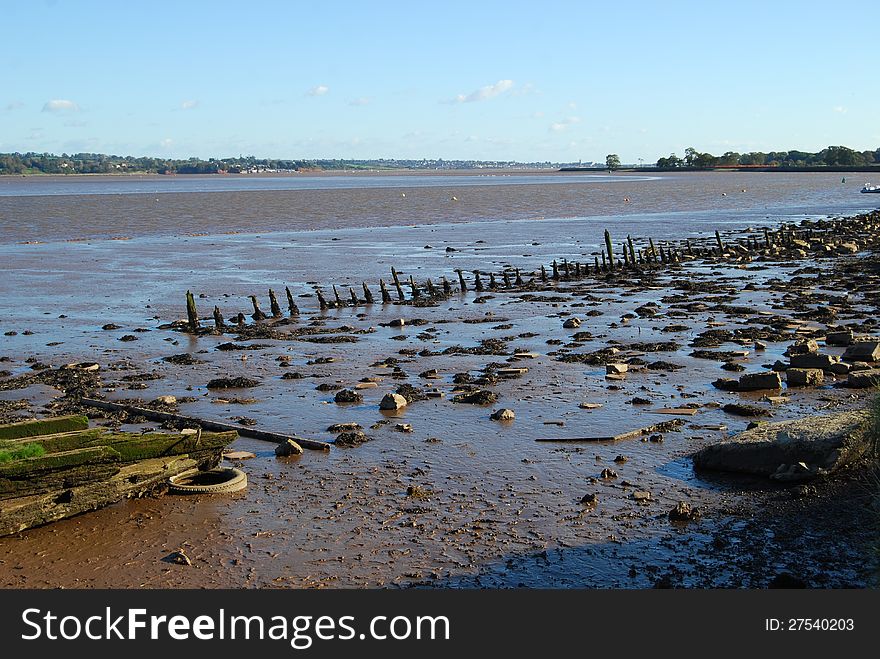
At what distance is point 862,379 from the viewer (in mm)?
21234

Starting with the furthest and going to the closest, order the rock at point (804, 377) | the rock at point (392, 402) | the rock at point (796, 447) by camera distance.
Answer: the rock at point (804, 377) → the rock at point (392, 402) → the rock at point (796, 447)

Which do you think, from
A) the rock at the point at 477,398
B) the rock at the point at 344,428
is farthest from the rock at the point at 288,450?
the rock at the point at 477,398

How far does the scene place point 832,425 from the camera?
16.0 metres

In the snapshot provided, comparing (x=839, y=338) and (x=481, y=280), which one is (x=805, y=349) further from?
(x=481, y=280)

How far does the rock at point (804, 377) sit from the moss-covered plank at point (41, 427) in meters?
14.4

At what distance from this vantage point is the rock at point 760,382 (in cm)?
2130

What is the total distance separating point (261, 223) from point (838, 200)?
71183mm

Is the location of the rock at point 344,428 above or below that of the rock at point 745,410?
below

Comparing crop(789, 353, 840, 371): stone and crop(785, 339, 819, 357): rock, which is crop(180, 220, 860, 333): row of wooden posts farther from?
crop(789, 353, 840, 371): stone

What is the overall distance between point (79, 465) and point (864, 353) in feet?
57.6

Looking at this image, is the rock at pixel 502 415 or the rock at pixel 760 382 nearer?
the rock at pixel 502 415

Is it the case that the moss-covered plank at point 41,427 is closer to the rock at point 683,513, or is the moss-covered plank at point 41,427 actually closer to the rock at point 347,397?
the rock at point 347,397

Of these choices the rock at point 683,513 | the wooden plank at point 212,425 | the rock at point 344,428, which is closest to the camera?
the rock at point 683,513

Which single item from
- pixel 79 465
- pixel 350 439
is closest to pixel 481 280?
pixel 350 439
